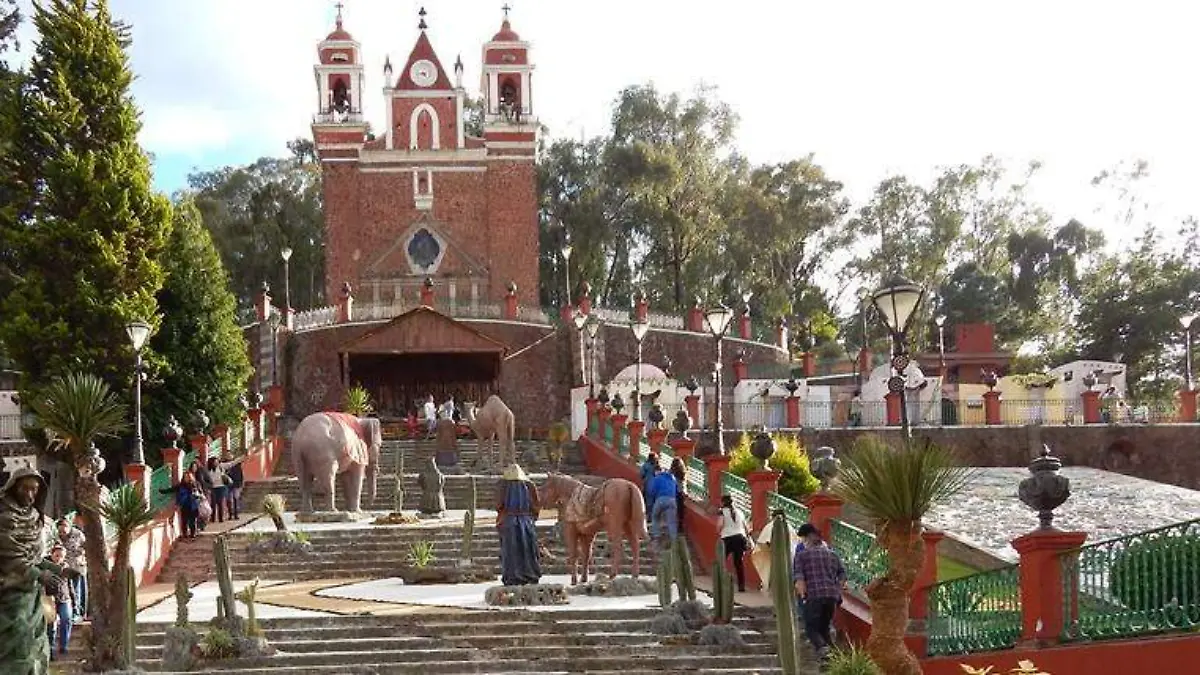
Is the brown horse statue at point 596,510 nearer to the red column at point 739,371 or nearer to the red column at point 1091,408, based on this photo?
the red column at point 1091,408

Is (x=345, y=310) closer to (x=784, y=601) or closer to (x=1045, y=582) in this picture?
(x=1045, y=582)

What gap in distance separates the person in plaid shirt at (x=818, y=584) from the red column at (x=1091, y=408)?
2524 cm

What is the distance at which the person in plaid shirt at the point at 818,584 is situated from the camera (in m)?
12.6

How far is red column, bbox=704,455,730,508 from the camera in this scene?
1970 centimetres

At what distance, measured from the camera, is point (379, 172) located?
49.0 meters

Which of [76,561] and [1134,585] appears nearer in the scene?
[1134,585]

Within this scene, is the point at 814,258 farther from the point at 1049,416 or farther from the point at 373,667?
the point at 373,667

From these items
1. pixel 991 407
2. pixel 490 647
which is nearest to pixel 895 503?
pixel 490 647

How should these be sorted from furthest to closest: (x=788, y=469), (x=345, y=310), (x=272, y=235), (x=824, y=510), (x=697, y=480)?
(x=272, y=235) → (x=345, y=310) → (x=788, y=469) → (x=697, y=480) → (x=824, y=510)

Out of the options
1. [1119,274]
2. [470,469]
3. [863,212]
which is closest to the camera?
[470,469]

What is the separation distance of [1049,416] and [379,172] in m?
22.6

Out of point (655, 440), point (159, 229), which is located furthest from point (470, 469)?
point (159, 229)

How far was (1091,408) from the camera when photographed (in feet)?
119

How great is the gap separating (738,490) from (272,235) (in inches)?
1743
